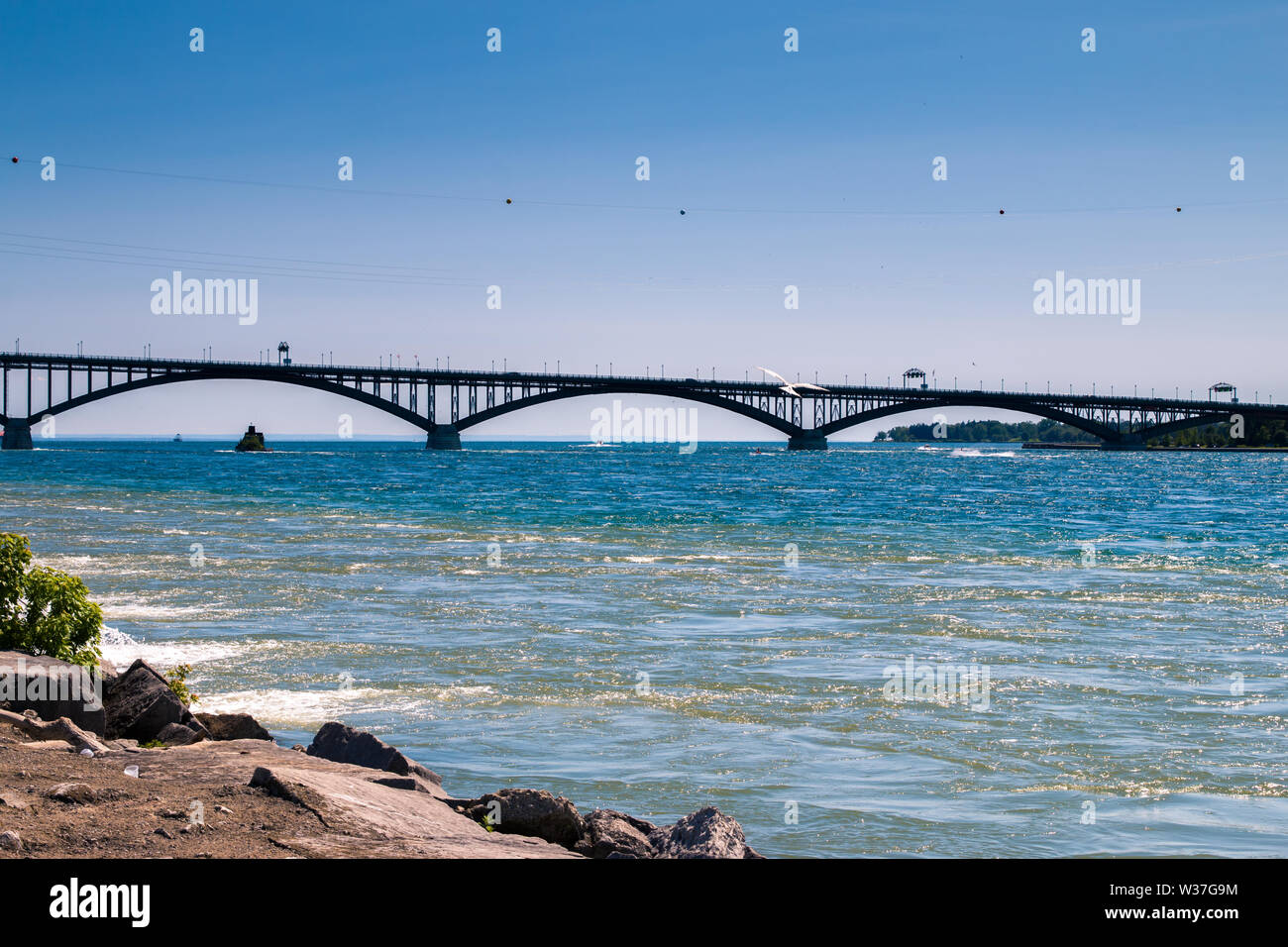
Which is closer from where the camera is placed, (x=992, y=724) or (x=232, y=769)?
(x=232, y=769)

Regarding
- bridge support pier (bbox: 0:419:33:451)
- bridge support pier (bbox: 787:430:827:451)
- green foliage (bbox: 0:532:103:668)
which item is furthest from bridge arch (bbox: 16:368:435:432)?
green foliage (bbox: 0:532:103:668)

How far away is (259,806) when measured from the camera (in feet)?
23.7

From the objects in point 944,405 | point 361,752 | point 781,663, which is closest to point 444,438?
point 944,405

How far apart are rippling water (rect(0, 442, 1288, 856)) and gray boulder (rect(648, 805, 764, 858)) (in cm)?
115

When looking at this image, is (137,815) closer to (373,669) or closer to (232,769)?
(232,769)

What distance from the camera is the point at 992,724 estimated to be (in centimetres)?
1241

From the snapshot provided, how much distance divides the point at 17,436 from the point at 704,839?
6861 inches

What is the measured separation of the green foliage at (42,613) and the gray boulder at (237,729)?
176 centimetres

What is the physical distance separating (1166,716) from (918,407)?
158 meters

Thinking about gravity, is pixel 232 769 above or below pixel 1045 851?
above

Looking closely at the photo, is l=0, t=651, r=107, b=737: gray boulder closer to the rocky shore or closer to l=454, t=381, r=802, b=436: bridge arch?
the rocky shore
